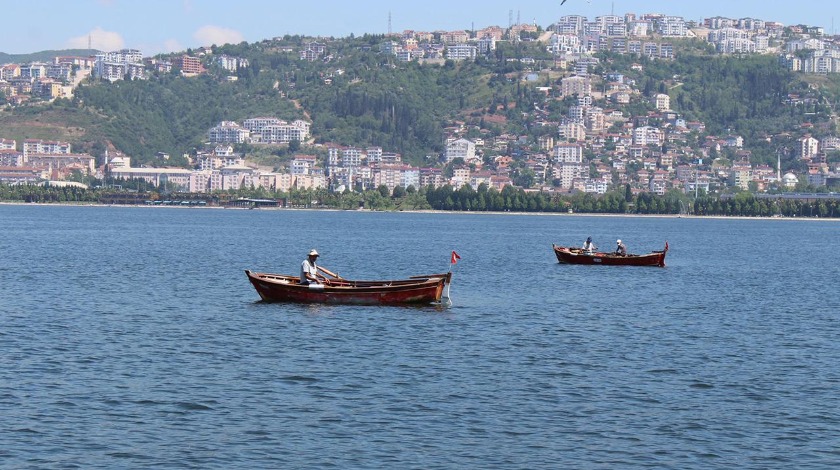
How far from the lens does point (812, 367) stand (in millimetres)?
38531

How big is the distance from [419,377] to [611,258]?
51.2 m

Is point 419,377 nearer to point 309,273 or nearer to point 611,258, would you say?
point 309,273

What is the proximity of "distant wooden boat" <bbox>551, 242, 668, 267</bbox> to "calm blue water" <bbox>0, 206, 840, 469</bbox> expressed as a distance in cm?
1641

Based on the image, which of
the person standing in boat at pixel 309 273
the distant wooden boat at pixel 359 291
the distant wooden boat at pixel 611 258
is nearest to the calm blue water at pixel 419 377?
the distant wooden boat at pixel 359 291

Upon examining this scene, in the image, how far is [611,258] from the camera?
280ft

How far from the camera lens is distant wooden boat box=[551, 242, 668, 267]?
85375mm

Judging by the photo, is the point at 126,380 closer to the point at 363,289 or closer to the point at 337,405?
the point at 337,405

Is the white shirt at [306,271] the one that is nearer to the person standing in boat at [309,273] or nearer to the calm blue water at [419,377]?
the person standing in boat at [309,273]

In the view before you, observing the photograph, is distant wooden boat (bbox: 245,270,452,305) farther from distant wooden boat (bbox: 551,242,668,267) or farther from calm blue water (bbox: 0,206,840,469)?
distant wooden boat (bbox: 551,242,668,267)

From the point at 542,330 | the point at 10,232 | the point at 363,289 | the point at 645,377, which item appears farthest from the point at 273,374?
the point at 10,232

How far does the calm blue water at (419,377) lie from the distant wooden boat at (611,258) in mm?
16409

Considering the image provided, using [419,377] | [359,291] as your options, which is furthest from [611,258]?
[419,377]

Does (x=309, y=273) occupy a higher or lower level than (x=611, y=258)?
higher

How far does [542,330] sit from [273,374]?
13511mm
